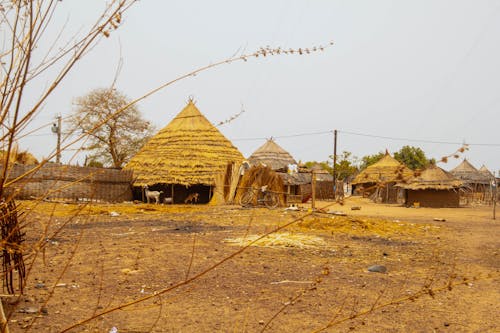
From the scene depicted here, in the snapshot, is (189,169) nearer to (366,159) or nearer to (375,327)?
(375,327)

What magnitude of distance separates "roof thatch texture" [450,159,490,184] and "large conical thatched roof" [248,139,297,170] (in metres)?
16.0

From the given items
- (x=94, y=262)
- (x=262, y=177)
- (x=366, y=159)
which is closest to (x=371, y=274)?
(x=94, y=262)

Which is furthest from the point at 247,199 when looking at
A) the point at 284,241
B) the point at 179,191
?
the point at 284,241

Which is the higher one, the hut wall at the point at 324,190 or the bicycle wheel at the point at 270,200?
the hut wall at the point at 324,190

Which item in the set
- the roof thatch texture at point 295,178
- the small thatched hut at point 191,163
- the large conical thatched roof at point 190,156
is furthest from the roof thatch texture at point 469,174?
the small thatched hut at point 191,163

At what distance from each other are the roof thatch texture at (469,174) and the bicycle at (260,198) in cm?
2875

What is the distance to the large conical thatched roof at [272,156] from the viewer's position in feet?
118

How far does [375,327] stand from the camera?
11.8ft

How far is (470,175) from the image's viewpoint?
1618 inches

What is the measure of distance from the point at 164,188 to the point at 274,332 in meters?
18.7

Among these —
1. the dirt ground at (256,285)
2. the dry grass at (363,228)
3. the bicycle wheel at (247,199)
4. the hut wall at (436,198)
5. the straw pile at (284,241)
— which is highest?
the hut wall at (436,198)

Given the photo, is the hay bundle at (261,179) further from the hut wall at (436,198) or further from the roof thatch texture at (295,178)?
the hut wall at (436,198)

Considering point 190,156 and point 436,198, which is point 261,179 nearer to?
point 190,156

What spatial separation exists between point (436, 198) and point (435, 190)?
0.45 metres
